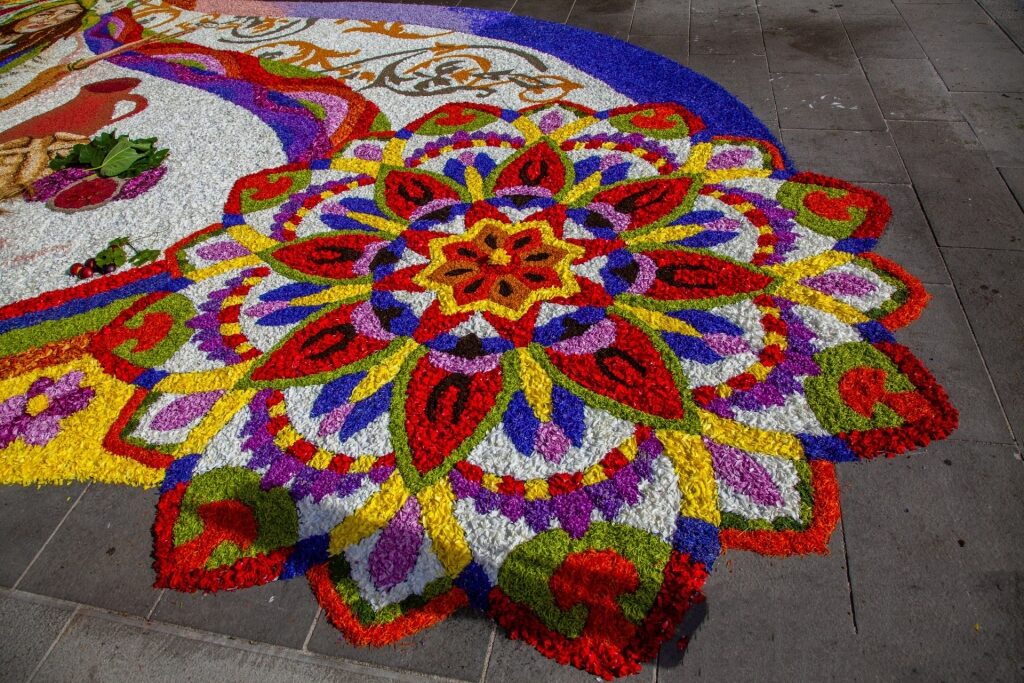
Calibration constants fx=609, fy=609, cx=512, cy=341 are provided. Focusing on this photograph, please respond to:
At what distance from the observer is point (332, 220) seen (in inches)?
152

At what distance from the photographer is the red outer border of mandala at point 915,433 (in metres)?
2.43

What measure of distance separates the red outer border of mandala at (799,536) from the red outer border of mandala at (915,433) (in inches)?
10.3

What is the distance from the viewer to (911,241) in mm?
3355

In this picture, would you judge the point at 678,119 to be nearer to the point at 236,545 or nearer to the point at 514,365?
the point at 514,365

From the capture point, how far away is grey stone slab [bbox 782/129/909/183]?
387 centimetres

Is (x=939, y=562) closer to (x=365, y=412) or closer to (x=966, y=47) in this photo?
(x=365, y=412)

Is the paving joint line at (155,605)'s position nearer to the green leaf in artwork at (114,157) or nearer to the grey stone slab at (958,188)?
the green leaf in artwork at (114,157)

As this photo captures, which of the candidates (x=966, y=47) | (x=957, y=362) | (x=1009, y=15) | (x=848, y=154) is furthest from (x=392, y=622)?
(x=1009, y=15)

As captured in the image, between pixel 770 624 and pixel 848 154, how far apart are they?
3.26m

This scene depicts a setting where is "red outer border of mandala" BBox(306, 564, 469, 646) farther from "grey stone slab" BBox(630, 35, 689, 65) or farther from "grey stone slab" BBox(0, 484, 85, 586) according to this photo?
"grey stone slab" BBox(630, 35, 689, 65)

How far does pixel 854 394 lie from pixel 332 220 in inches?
121

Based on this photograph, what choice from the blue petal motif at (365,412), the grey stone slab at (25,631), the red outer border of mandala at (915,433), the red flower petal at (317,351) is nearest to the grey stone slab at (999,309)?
the red outer border of mandala at (915,433)

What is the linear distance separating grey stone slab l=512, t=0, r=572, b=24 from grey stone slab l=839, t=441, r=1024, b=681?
18.2 ft

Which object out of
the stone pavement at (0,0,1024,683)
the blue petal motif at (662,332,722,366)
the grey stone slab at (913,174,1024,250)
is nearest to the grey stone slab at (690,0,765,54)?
the grey stone slab at (913,174,1024,250)
